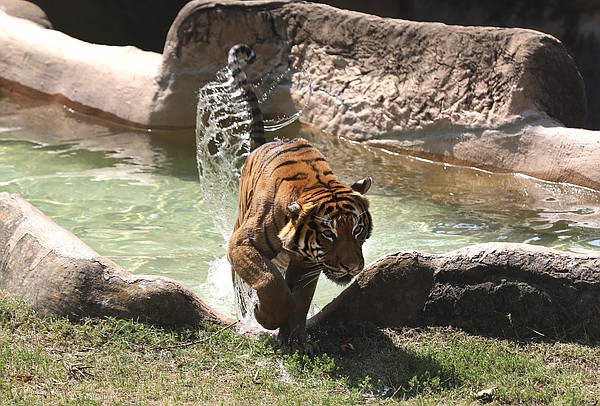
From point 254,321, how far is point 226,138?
194 inches

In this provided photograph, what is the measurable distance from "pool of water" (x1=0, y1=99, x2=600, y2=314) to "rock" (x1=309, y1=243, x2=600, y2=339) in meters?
1.69

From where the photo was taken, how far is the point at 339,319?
5246mm

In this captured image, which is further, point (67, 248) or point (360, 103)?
point (360, 103)

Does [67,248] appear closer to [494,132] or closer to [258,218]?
[258,218]

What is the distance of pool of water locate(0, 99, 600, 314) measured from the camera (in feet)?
25.8

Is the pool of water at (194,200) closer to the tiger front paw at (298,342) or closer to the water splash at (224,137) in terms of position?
the water splash at (224,137)

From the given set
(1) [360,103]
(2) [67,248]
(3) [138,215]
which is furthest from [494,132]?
(2) [67,248]

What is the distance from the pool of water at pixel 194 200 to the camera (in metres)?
7.88

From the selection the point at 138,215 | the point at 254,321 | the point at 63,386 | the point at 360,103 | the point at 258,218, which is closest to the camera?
the point at 63,386

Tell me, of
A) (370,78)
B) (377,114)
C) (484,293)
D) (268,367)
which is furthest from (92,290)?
(370,78)

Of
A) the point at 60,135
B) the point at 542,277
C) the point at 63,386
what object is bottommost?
the point at 60,135

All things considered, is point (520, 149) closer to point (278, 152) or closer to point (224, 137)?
point (224, 137)

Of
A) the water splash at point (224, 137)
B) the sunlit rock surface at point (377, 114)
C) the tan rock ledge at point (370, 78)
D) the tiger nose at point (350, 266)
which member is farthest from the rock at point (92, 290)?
the tan rock ledge at point (370, 78)

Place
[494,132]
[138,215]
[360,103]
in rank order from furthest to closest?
[360,103]
[494,132]
[138,215]
